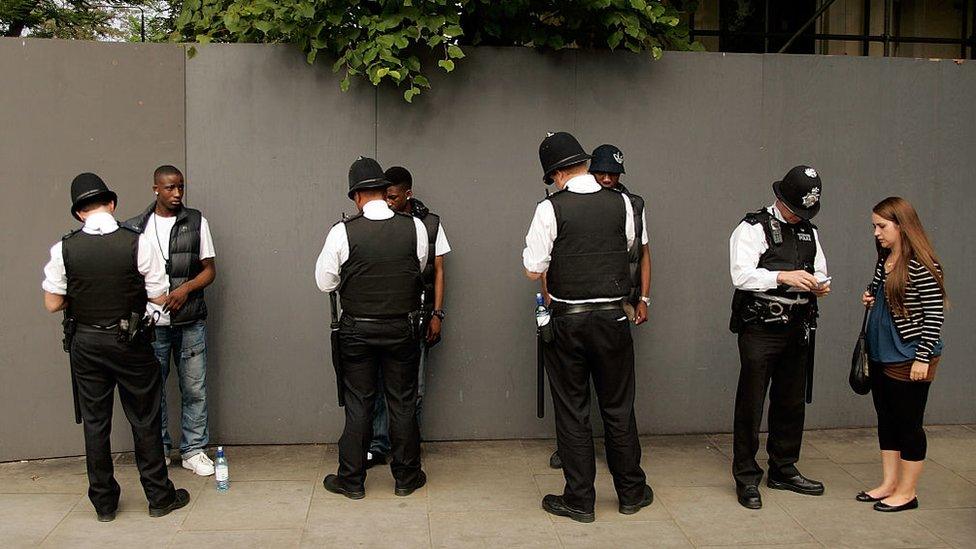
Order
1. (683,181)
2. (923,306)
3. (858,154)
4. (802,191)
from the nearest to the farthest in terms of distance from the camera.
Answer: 1. (923,306)
2. (802,191)
3. (683,181)
4. (858,154)

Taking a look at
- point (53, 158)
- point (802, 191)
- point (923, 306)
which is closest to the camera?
point (923, 306)

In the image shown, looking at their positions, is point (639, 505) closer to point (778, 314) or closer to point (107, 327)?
point (778, 314)

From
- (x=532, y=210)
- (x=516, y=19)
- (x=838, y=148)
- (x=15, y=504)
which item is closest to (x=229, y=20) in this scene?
(x=516, y=19)

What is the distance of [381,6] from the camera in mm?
→ 6348

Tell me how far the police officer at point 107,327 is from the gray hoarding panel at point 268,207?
1.21 metres

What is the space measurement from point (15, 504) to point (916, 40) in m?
8.20

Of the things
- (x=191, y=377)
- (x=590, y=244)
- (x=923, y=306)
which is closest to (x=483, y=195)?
(x=590, y=244)

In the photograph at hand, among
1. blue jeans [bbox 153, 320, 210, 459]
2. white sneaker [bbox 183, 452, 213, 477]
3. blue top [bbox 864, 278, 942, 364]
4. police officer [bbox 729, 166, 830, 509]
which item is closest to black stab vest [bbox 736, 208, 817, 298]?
police officer [bbox 729, 166, 830, 509]

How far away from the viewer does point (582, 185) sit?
5.24 metres

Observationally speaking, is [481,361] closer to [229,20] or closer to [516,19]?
[516,19]

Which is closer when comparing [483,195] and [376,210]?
[376,210]

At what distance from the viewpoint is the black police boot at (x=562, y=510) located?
5.30m

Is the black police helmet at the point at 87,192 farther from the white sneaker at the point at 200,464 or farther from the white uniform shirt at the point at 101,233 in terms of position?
the white sneaker at the point at 200,464

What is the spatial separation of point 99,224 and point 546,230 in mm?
2340
